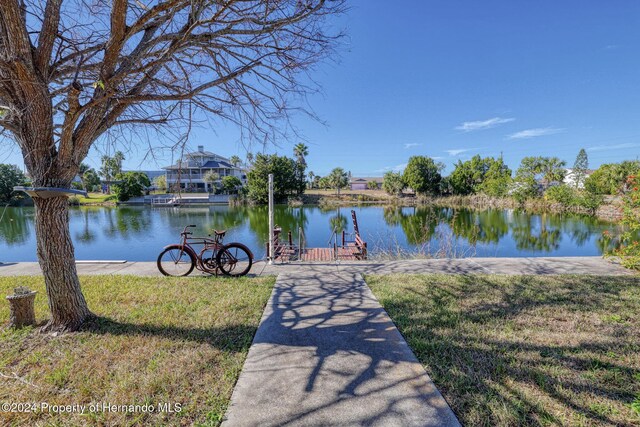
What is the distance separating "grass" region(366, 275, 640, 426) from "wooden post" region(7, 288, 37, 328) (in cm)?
422

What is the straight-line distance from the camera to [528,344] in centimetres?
273

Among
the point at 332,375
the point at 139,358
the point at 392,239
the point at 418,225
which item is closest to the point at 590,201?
the point at 418,225

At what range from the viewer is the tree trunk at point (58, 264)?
9.23 feet

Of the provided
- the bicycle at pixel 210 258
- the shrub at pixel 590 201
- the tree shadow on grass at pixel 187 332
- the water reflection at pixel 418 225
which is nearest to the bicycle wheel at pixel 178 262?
the bicycle at pixel 210 258

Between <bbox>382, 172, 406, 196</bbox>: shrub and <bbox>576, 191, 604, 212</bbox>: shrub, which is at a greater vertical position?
<bbox>382, 172, 406, 196</bbox>: shrub

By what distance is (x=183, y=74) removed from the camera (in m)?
3.56

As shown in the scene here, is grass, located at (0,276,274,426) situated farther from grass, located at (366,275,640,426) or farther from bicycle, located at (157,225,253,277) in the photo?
grass, located at (366,275,640,426)

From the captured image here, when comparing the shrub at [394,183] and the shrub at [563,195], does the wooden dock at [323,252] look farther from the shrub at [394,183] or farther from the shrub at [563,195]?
the shrub at [394,183]

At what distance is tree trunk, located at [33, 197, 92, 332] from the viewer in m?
2.81

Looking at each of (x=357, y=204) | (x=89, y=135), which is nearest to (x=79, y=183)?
(x=89, y=135)

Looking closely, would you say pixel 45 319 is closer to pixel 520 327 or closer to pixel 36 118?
pixel 36 118

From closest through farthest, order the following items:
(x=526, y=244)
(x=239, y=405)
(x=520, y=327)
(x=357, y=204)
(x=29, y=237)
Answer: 1. (x=239, y=405)
2. (x=520, y=327)
3. (x=526, y=244)
4. (x=29, y=237)
5. (x=357, y=204)

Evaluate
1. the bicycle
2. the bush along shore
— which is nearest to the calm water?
the bush along shore

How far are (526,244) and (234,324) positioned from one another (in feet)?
49.2
